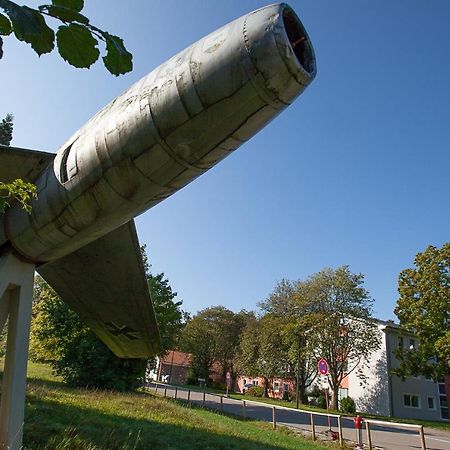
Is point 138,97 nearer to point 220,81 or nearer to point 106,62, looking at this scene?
point 220,81

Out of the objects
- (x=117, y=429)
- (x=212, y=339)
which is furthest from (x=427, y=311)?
(x=212, y=339)

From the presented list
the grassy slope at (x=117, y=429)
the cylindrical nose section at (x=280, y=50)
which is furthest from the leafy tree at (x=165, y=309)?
the cylindrical nose section at (x=280, y=50)

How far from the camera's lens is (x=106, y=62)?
1.39 m

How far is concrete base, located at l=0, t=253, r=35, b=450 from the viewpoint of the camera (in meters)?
5.57

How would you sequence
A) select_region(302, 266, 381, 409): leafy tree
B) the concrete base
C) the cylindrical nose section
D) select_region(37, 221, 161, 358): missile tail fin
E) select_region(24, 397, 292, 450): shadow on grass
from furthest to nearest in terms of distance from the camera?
select_region(302, 266, 381, 409): leafy tree, select_region(37, 221, 161, 358): missile tail fin, select_region(24, 397, 292, 450): shadow on grass, the concrete base, the cylindrical nose section

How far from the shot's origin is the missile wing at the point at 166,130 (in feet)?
11.1

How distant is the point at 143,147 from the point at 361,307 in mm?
34104

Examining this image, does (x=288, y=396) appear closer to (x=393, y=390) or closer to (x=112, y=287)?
(x=393, y=390)

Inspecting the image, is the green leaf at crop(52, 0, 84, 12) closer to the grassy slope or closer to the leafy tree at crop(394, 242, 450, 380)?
the grassy slope

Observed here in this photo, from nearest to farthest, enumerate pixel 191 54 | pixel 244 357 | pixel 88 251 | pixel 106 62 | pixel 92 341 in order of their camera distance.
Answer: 1. pixel 106 62
2. pixel 191 54
3. pixel 88 251
4. pixel 92 341
5. pixel 244 357

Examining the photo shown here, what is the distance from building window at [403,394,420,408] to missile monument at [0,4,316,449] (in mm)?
36786

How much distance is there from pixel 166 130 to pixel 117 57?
253 cm

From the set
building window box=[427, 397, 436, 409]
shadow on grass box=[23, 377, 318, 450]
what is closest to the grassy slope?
shadow on grass box=[23, 377, 318, 450]

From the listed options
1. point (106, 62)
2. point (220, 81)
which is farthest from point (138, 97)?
point (106, 62)
